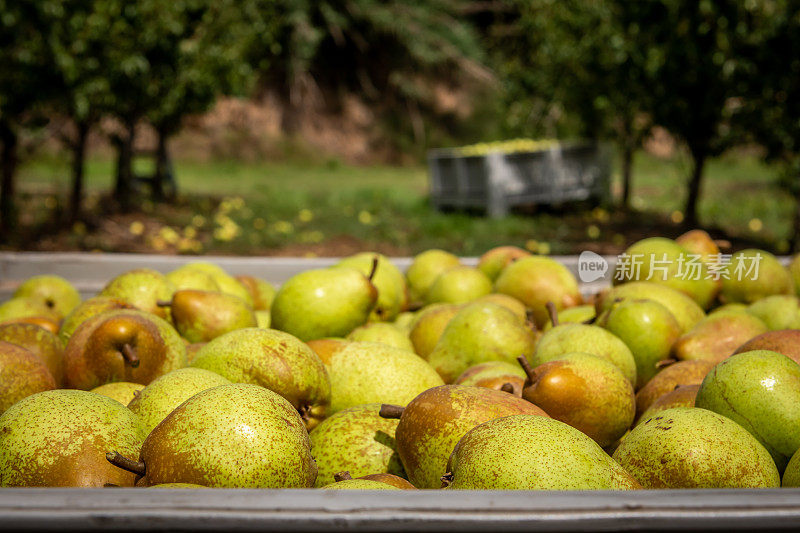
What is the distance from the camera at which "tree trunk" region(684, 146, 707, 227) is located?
867 centimetres

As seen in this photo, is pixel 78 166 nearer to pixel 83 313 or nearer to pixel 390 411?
pixel 83 313

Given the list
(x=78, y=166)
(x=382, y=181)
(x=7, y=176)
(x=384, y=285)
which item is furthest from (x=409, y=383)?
(x=382, y=181)

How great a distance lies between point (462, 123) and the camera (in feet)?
74.9

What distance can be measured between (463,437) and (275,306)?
56.7 inches

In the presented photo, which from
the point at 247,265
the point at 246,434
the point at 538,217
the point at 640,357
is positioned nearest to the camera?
the point at 246,434

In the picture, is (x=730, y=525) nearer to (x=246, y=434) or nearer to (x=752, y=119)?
(x=246, y=434)

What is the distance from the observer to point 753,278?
3.13 meters

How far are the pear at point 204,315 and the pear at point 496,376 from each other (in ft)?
3.01

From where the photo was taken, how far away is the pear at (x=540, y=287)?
10.6 feet

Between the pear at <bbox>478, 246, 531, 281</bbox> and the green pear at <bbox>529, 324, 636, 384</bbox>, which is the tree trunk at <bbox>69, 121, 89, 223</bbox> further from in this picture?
the green pear at <bbox>529, 324, 636, 384</bbox>

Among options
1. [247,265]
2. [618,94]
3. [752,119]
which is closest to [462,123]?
[618,94]

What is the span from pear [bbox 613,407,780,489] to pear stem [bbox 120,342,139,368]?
1.45 metres

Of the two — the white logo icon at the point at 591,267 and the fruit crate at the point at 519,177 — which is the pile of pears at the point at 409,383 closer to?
the white logo icon at the point at 591,267

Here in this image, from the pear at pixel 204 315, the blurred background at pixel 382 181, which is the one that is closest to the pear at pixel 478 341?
the pear at pixel 204 315
